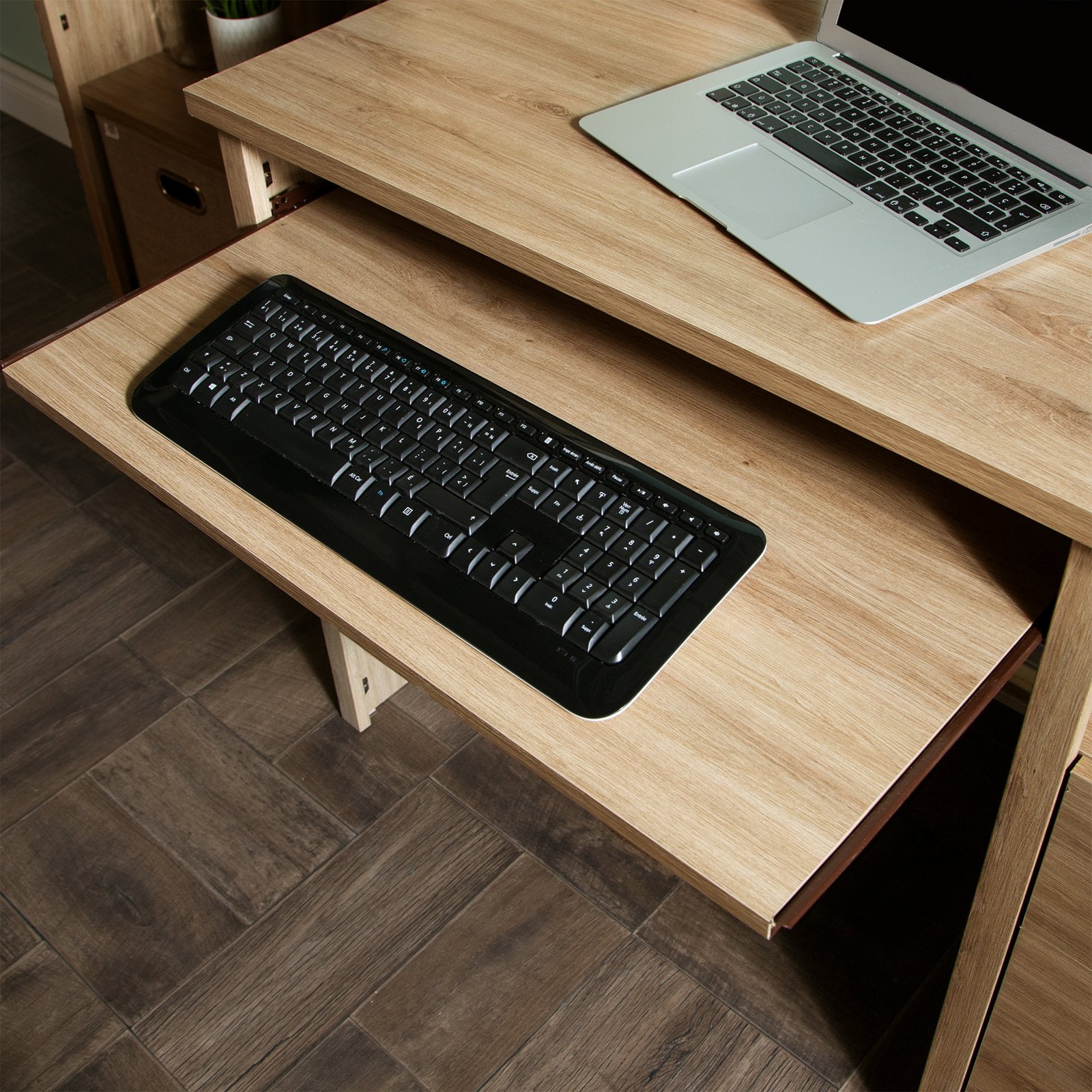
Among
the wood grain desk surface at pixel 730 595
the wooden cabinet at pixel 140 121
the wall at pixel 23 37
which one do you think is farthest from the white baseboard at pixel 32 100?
the wood grain desk surface at pixel 730 595

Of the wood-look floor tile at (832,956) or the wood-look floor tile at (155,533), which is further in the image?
the wood-look floor tile at (155,533)

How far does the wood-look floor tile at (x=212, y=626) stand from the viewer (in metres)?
1.56

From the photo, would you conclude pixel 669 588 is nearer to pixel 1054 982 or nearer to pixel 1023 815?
pixel 1023 815

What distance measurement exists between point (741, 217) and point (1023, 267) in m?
0.21

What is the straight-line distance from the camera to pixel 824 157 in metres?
0.89

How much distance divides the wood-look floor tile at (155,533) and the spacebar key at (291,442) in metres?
0.83

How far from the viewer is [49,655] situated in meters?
1.56

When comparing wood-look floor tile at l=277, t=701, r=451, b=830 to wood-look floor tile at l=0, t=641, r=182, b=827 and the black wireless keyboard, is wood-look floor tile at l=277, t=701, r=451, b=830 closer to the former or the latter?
wood-look floor tile at l=0, t=641, r=182, b=827

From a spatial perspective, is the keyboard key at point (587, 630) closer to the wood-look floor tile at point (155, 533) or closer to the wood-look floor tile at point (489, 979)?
the wood-look floor tile at point (489, 979)

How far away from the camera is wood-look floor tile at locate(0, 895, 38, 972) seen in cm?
129

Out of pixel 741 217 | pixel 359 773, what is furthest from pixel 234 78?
pixel 359 773

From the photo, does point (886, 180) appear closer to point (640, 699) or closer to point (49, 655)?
point (640, 699)

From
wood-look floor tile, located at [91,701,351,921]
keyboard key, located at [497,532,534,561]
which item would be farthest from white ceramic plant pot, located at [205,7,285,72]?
keyboard key, located at [497,532,534,561]

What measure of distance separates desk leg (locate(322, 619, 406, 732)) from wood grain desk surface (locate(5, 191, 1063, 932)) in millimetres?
478
